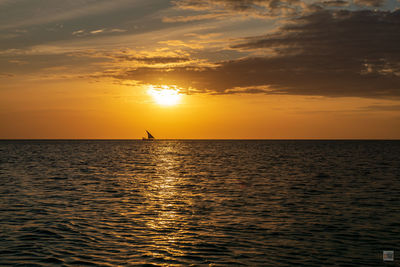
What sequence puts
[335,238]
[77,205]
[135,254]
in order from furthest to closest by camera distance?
[77,205] → [335,238] → [135,254]

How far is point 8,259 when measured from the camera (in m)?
Answer: 16.6

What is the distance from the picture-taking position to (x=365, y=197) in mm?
34562

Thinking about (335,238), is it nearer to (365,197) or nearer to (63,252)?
(63,252)

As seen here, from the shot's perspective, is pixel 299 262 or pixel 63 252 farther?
pixel 63 252

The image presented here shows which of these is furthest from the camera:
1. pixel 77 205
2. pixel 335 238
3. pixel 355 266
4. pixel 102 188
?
pixel 102 188

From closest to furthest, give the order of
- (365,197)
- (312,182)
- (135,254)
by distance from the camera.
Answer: (135,254)
(365,197)
(312,182)

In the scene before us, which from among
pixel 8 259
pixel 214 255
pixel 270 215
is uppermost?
pixel 270 215

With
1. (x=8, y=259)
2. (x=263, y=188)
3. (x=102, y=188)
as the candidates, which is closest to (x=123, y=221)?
(x=8, y=259)

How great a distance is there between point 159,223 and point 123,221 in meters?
2.36

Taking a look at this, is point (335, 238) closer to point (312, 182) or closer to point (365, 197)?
point (365, 197)

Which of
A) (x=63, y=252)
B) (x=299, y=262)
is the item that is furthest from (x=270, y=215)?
(x=63, y=252)

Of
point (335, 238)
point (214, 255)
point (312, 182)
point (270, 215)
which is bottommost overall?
point (214, 255)

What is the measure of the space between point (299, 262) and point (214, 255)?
3.80 m

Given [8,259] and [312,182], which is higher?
[312,182]
